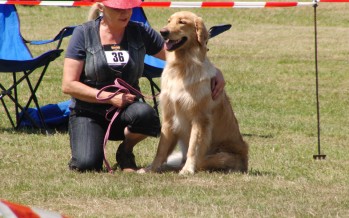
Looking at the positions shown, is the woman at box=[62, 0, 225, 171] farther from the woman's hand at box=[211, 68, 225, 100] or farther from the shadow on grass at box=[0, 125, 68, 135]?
the shadow on grass at box=[0, 125, 68, 135]

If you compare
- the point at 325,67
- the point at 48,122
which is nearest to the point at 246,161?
the point at 48,122

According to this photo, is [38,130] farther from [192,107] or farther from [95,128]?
[192,107]

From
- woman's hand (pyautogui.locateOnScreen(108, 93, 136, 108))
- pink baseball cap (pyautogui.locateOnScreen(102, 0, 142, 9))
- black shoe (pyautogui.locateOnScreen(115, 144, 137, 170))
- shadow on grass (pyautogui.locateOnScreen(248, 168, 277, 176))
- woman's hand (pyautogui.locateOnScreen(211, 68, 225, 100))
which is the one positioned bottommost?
shadow on grass (pyautogui.locateOnScreen(248, 168, 277, 176))

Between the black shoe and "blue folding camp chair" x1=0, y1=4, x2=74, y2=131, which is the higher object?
"blue folding camp chair" x1=0, y1=4, x2=74, y2=131

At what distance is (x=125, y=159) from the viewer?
6.51 meters

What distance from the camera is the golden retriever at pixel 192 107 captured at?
593 centimetres

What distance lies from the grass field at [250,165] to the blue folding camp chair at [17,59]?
0.27 meters

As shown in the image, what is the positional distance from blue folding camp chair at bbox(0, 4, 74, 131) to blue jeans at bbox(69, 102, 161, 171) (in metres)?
1.84

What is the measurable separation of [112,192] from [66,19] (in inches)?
650

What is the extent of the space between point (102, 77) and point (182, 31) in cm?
73

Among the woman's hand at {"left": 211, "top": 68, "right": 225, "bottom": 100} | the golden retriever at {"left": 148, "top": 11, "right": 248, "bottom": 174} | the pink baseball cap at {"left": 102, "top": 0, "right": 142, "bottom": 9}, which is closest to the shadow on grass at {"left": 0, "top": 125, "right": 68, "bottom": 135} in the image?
the golden retriever at {"left": 148, "top": 11, "right": 248, "bottom": 174}

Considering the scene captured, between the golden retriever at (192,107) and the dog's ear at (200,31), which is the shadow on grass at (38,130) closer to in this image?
the golden retriever at (192,107)

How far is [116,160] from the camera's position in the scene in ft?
21.8

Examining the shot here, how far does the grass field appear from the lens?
506 centimetres
